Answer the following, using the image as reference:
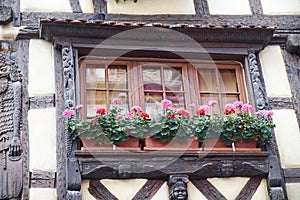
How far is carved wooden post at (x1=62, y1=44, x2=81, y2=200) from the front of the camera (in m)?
5.88

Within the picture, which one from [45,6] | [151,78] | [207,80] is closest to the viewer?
[151,78]

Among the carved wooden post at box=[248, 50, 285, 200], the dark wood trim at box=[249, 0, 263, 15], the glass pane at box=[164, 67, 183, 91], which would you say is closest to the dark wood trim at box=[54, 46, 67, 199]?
the glass pane at box=[164, 67, 183, 91]

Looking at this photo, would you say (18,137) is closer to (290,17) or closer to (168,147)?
(168,147)

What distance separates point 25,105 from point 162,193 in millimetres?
1586

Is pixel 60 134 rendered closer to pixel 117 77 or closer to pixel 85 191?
pixel 85 191

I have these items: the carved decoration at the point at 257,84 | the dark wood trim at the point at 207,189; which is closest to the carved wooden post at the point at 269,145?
the carved decoration at the point at 257,84

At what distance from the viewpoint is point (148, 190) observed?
6059 millimetres

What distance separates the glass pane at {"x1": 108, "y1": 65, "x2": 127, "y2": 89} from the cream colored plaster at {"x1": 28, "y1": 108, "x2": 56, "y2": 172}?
717 millimetres

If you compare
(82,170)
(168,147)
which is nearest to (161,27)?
(168,147)

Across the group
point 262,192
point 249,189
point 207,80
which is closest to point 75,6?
point 207,80

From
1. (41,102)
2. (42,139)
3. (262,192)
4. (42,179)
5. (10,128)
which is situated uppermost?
(41,102)

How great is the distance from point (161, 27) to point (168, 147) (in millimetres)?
1334

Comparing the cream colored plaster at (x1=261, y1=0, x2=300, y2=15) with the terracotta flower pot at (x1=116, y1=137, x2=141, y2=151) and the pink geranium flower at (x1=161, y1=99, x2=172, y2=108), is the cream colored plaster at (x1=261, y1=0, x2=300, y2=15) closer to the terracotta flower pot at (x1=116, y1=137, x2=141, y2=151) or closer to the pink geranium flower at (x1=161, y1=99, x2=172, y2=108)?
the pink geranium flower at (x1=161, y1=99, x2=172, y2=108)

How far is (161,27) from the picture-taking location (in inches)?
266
